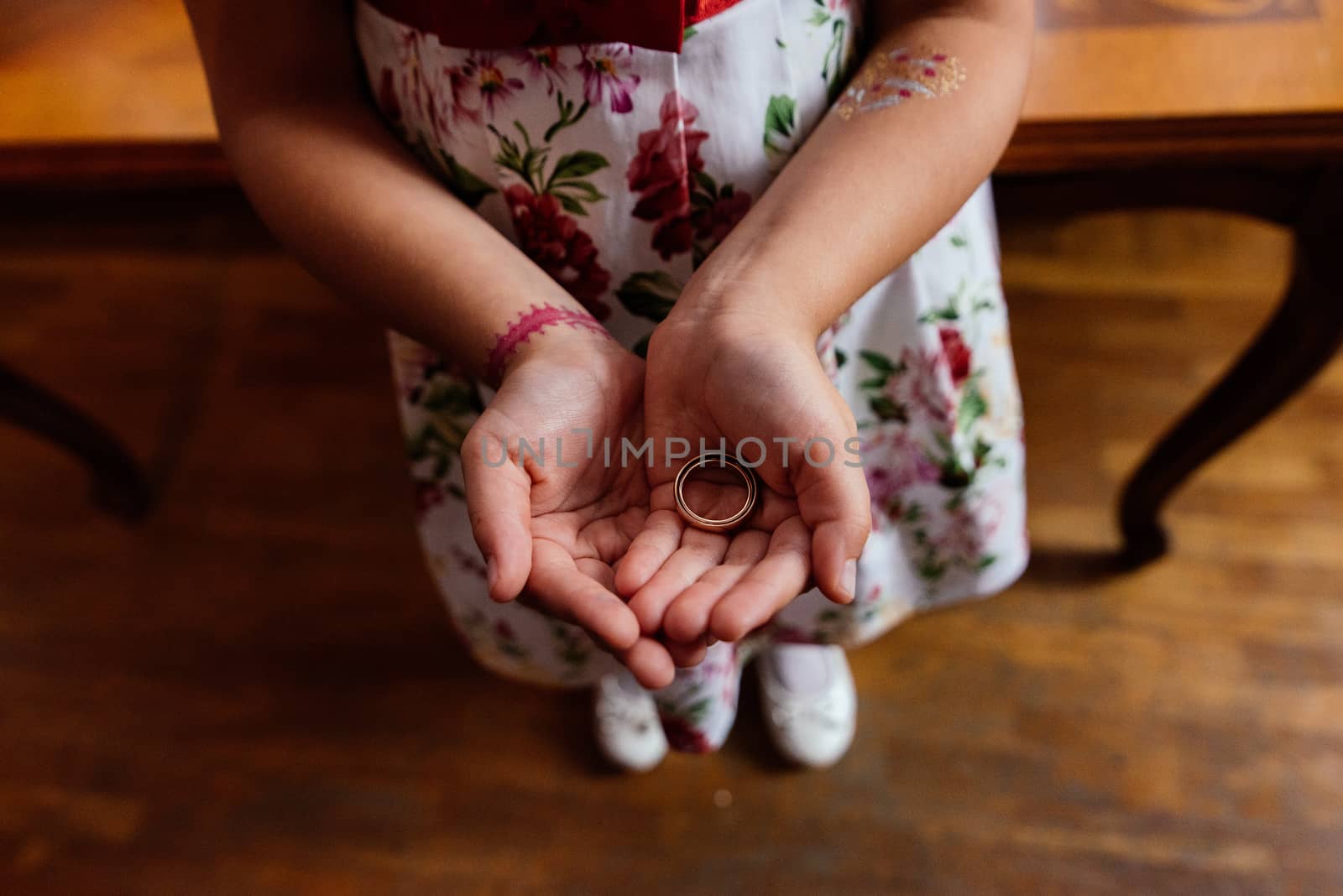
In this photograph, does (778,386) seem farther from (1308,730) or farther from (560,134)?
(1308,730)

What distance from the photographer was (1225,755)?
114 centimetres

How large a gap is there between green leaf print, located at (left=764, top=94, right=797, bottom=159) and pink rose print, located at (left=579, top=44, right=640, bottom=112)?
0.10m

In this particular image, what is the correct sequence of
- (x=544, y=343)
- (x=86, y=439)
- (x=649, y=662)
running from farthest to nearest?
(x=86, y=439), (x=544, y=343), (x=649, y=662)

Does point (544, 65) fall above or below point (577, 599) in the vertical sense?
above

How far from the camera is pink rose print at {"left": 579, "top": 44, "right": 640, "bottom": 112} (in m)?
0.60

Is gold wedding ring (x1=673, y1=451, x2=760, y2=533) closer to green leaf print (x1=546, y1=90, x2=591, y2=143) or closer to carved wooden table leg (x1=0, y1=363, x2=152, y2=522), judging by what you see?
green leaf print (x1=546, y1=90, x2=591, y2=143)

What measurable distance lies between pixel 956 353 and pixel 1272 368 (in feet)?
1.29

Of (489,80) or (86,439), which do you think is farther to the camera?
(86,439)

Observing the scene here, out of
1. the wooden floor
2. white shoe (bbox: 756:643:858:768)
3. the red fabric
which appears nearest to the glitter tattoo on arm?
the red fabric

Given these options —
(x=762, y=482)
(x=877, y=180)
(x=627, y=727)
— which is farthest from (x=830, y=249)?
(x=627, y=727)

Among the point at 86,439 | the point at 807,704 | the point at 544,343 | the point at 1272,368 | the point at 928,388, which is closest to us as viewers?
the point at 544,343

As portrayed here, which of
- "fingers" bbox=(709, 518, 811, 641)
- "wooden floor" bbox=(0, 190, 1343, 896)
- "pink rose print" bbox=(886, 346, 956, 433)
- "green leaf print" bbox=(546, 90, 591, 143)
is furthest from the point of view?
"wooden floor" bbox=(0, 190, 1343, 896)

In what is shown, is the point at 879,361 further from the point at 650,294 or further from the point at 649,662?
the point at 649,662

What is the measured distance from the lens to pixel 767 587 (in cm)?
53
